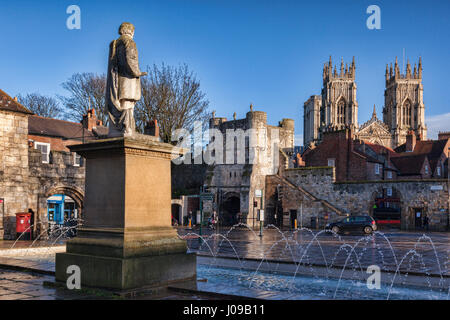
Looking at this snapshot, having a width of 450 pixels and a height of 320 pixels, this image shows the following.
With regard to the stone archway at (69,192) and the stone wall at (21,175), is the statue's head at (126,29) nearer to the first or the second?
the stone wall at (21,175)

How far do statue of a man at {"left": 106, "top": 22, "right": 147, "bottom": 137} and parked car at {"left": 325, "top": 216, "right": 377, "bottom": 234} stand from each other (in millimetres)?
26399

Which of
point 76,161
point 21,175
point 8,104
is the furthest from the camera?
point 76,161

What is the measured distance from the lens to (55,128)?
37.2 metres

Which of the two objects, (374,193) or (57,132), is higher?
(57,132)

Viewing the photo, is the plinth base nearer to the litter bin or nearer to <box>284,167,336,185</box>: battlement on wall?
the litter bin

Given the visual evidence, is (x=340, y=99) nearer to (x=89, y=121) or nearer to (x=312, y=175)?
(x=312, y=175)

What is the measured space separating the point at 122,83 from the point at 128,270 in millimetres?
3252

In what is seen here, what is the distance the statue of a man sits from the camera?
8.16 meters

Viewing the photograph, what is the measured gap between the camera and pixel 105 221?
304 inches

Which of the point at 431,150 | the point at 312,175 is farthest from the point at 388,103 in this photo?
the point at 312,175

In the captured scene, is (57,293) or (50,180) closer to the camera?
(57,293)

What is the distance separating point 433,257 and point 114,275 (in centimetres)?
1208
